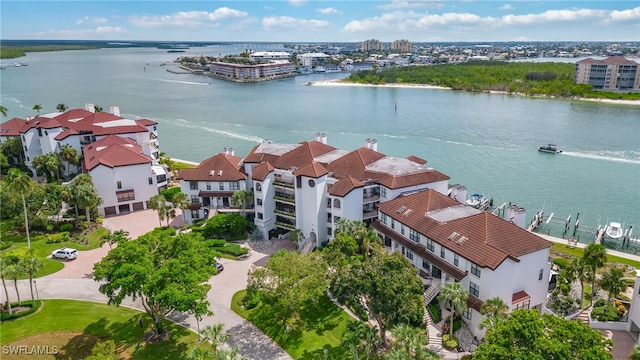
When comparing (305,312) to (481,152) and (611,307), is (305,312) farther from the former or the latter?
(481,152)

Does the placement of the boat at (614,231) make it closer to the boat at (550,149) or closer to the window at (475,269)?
the window at (475,269)

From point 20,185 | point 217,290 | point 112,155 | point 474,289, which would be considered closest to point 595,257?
point 474,289

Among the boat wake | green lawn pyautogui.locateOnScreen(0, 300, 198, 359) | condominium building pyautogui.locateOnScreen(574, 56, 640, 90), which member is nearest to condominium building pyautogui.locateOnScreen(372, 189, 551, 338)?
green lawn pyautogui.locateOnScreen(0, 300, 198, 359)

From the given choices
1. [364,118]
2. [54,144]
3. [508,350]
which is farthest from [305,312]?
[364,118]

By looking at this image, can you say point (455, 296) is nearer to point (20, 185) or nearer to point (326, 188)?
point (326, 188)

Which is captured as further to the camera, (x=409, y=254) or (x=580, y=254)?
(x=580, y=254)

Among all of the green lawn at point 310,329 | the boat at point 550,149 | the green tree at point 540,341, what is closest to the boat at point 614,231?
the green tree at point 540,341

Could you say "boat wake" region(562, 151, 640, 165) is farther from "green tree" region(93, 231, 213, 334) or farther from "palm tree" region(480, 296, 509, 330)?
"green tree" region(93, 231, 213, 334)
